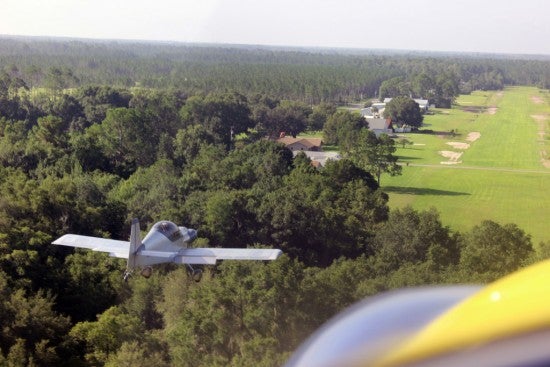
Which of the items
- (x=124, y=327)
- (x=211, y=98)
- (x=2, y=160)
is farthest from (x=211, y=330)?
(x=211, y=98)

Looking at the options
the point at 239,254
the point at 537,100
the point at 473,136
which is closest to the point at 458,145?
the point at 473,136

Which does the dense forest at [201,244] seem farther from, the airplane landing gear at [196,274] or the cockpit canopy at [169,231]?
the cockpit canopy at [169,231]

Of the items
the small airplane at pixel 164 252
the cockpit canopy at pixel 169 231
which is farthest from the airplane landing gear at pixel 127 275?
the cockpit canopy at pixel 169 231

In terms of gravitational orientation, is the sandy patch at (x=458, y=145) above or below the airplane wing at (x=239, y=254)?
below

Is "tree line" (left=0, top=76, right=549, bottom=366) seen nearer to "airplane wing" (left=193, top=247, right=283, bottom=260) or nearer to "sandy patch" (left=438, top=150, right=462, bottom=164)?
"airplane wing" (left=193, top=247, right=283, bottom=260)

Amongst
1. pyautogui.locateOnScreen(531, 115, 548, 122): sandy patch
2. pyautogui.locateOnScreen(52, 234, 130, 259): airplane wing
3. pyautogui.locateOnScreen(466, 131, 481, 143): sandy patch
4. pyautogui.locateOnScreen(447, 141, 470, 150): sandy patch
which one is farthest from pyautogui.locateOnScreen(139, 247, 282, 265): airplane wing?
pyautogui.locateOnScreen(531, 115, 548, 122): sandy patch

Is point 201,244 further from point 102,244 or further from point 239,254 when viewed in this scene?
point 239,254

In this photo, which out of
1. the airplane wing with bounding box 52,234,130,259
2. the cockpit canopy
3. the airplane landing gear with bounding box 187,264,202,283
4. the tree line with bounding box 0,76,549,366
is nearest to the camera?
the tree line with bounding box 0,76,549,366
